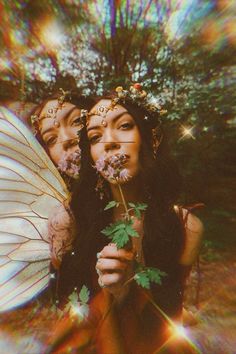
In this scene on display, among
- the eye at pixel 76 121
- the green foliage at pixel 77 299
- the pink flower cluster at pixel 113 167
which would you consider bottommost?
the green foliage at pixel 77 299

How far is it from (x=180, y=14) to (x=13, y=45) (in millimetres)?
821

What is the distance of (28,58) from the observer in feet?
5.49

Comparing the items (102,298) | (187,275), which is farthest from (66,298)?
(187,275)

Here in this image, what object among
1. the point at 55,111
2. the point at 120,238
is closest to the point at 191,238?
the point at 120,238

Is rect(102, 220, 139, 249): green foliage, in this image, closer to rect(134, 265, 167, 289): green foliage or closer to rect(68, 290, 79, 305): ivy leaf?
rect(134, 265, 167, 289): green foliage

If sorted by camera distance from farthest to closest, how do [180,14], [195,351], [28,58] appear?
[28,58], [180,14], [195,351]

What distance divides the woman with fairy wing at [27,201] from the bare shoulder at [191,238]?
49cm

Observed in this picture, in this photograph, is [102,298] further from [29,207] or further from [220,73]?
[220,73]

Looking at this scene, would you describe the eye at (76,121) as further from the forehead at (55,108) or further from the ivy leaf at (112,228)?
the ivy leaf at (112,228)

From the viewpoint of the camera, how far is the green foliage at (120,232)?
4.61 feet

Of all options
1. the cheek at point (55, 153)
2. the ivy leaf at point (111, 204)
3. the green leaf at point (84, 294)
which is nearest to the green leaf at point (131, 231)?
the ivy leaf at point (111, 204)

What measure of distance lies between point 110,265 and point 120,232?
14cm

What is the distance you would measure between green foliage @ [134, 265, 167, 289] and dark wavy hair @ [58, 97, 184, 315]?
0.02 m

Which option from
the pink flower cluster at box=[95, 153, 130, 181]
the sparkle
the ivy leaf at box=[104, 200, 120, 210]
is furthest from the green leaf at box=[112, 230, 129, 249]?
the sparkle
